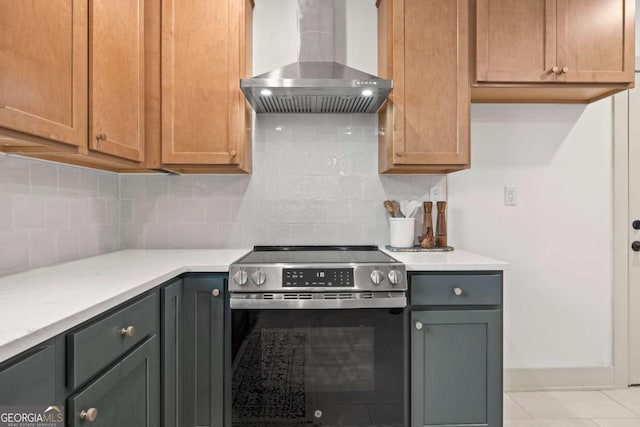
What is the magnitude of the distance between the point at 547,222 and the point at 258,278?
1.90m

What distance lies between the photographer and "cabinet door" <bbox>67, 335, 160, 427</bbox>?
0.97 metres

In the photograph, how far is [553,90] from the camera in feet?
6.98

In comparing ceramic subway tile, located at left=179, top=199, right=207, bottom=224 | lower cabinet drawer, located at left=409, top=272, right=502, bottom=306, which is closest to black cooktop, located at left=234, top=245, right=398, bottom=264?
lower cabinet drawer, located at left=409, top=272, right=502, bottom=306

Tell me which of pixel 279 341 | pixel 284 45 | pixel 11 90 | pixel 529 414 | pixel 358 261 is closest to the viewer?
pixel 11 90

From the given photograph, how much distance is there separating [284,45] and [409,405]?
2082mm

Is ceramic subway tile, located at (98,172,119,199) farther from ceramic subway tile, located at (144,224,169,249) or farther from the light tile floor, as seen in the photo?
the light tile floor

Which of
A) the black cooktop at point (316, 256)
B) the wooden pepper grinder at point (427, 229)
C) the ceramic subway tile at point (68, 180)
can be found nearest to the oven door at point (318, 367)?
the black cooktop at point (316, 256)

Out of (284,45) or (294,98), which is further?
(284,45)

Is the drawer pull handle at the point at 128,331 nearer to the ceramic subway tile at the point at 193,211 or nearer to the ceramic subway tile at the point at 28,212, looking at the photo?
the ceramic subway tile at the point at 28,212

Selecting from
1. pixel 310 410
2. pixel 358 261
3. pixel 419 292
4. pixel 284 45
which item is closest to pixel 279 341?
pixel 310 410

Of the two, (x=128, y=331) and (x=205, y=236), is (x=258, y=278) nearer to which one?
(x=128, y=331)

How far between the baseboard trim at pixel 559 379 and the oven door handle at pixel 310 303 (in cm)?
132

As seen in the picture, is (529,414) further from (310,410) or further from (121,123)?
(121,123)

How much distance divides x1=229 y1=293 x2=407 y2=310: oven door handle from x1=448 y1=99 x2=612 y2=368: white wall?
0.96 metres
